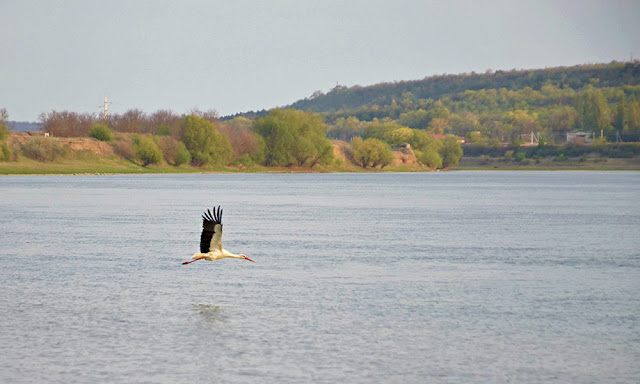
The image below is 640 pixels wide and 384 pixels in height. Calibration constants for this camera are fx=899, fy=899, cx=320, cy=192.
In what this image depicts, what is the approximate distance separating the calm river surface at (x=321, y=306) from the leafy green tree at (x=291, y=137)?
133215 millimetres

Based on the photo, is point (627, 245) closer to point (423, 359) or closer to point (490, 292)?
point (490, 292)

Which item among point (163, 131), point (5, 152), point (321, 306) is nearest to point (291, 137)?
point (163, 131)

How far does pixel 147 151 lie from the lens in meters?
157

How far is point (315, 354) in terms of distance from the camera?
1703cm

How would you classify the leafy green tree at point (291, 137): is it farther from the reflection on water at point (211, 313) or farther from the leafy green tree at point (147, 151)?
the reflection on water at point (211, 313)

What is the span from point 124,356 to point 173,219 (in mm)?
33873

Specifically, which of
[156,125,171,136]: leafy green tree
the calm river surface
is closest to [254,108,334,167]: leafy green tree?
[156,125,171,136]: leafy green tree

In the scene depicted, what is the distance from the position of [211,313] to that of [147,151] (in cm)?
13917

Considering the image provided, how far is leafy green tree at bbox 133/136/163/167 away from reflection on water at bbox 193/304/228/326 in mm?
137738

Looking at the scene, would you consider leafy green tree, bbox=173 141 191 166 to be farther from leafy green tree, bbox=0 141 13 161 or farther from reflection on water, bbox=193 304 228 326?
reflection on water, bbox=193 304 228 326

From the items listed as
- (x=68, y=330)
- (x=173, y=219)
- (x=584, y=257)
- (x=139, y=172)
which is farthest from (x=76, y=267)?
(x=139, y=172)

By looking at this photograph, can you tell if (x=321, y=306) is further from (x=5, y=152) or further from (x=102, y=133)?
(x=102, y=133)

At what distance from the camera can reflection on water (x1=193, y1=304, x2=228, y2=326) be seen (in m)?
20.0

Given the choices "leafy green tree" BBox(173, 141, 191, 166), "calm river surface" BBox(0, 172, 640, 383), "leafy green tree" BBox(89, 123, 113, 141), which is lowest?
"calm river surface" BBox(0, 172, 640, 383)
